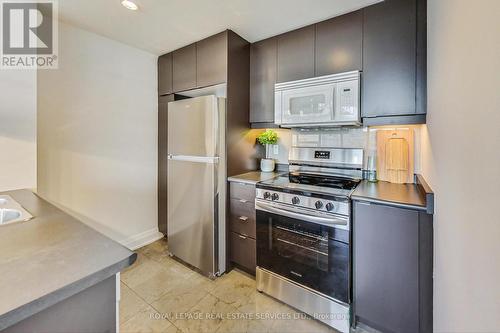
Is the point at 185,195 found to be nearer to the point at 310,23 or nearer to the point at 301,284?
the point at 301,284

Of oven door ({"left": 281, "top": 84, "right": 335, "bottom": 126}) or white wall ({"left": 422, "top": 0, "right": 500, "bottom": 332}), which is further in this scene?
oven door ({"left": 281, "top": 84, "right": 335, "bottom": 126})

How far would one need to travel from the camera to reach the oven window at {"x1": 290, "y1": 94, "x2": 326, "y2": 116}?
191 centimetres

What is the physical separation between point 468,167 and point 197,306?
76.1 inches

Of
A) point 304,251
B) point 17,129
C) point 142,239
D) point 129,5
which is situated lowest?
point 142,239

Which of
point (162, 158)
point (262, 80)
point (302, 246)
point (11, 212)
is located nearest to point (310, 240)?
point (302, 246)

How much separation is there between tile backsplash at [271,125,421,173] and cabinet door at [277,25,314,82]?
1.86 ft

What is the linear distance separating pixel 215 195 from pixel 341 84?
58.9 inches

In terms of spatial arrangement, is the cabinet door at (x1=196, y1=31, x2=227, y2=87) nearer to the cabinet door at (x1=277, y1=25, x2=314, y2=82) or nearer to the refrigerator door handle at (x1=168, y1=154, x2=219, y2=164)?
the cabinet door at (x1=277, y1=25, x2=314, y2=82)

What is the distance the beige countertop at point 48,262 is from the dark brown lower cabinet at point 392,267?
1.41 meters

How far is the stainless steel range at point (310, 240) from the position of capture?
1.54 m

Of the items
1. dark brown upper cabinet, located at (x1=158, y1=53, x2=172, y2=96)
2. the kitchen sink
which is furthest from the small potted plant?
the kitchen sink

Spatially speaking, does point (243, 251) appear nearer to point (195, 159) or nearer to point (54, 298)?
point (195, 159)

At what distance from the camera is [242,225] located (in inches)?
84.2

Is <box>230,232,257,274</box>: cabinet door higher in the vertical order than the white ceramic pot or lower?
lower
